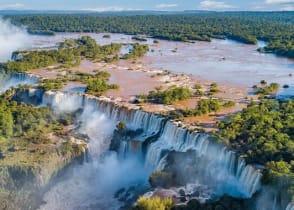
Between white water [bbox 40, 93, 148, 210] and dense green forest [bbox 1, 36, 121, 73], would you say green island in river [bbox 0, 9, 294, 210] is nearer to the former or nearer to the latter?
white water [bbox 40, 93, 148, 210]

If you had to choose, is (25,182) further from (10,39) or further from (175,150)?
(10,39)

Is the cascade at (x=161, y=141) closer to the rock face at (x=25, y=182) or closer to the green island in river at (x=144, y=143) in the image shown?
the green island in river at (x=144, y=143)

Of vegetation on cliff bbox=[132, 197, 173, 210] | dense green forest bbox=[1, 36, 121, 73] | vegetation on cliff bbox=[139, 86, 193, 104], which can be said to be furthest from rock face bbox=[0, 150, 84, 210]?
dense green forest bbox=[1, 36, 121, 73]

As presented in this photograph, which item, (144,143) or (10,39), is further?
(10,39)

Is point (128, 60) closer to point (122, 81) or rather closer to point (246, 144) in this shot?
point (122, 81)

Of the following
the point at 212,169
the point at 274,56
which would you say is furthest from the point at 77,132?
the point at 274,56

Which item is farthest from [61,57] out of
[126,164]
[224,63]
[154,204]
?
[154,204]

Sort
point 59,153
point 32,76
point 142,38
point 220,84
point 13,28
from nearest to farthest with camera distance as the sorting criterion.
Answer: point 59,153 → point 220,84 → point 32,76 → point 142,38 → point 13,28
